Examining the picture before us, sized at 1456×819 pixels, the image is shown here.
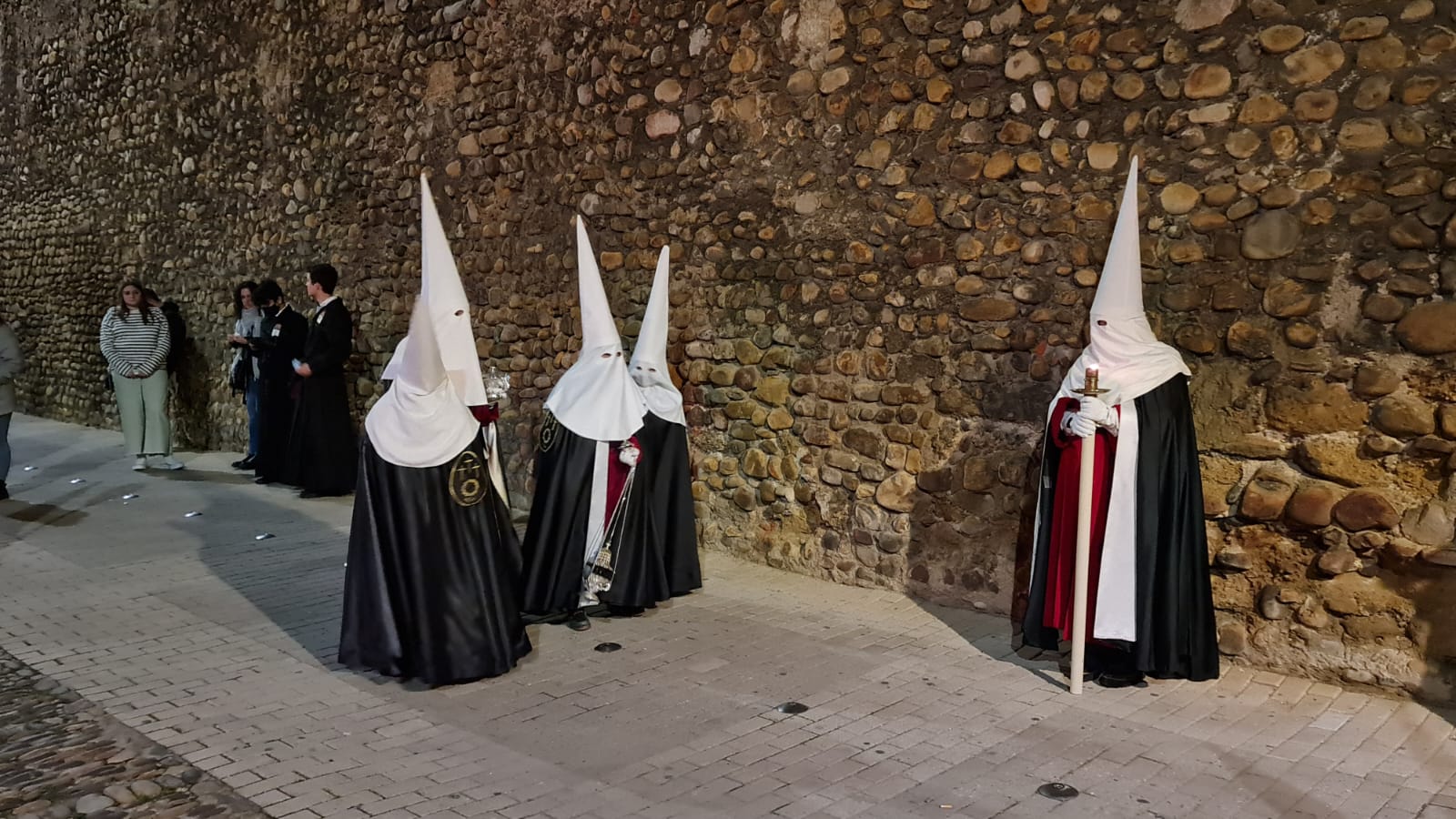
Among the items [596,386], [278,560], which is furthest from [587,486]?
[278,560]

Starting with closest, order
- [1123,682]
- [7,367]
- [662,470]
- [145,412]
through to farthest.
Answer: [1123,682] → [662,470] → [7,367] → [145,412]

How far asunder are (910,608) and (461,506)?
2311 mm

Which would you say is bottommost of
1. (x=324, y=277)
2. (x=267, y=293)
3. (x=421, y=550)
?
(x=421, y=550)

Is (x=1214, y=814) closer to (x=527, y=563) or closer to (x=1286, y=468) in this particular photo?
(x=1286, y=468)

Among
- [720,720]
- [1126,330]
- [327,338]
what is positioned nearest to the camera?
[720,720]

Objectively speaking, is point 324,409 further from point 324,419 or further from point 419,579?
point 419,579

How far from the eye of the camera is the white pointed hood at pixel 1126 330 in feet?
12.8

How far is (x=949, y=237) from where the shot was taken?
5.12 m

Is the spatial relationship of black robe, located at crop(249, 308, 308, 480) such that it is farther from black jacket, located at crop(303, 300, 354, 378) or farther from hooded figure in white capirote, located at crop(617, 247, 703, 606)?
hooded figure in white capirote, located at crop(617, 247, 703, 606)

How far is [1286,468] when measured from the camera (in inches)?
163

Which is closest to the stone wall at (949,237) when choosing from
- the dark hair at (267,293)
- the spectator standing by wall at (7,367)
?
the dark hair at (267,293)

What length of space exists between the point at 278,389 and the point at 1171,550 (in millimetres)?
7302

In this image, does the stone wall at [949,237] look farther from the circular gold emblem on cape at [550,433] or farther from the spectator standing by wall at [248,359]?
the circular gold emblem on cape at [550,433]

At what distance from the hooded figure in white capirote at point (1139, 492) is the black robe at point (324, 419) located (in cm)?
595
